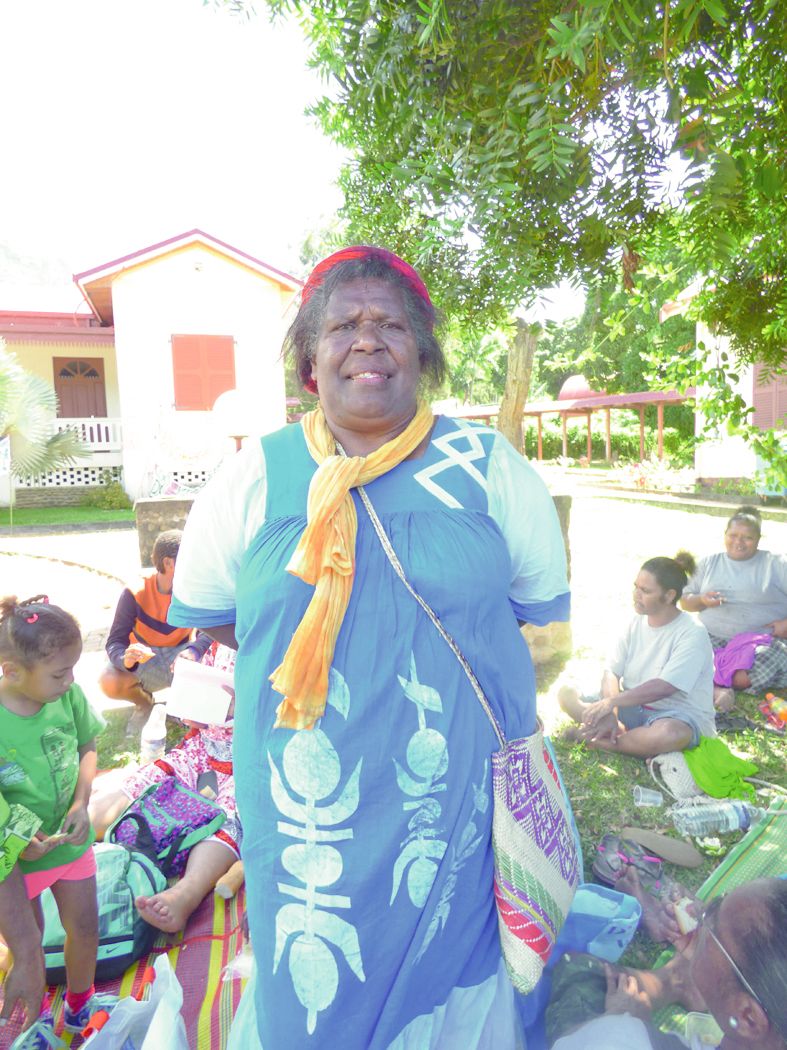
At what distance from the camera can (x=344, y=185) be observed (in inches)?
110

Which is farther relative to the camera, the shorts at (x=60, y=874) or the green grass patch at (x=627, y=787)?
the green grass patch at (x=627, y=787)

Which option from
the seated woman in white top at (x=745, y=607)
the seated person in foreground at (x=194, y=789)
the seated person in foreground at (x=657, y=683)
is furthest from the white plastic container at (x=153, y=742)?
the seated woman in white top at (x=745, y=607)

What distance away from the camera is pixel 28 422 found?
1045 centimetres

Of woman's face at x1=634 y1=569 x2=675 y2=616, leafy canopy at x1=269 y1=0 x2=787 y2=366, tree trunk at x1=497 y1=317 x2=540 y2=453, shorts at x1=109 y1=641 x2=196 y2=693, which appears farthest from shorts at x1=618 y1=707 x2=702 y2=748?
shorts at x1=109 y1=641 x2=196 y2=693

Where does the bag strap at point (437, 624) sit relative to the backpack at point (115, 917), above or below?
above

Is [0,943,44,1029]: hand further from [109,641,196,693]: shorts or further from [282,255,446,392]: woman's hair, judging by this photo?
[109,641,196,693]: shorts

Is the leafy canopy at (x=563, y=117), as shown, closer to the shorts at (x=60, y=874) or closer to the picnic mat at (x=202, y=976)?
the shorts at (x=60, y=874)

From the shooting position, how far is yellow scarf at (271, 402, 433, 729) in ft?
4.62

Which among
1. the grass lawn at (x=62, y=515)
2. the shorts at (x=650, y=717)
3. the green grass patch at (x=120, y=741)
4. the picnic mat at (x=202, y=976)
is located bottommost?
the picnic mat at (x=202, y=976)

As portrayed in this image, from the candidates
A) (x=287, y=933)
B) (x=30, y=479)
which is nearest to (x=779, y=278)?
(x=287, y=933)

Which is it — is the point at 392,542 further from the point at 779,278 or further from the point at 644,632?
the point at 644,632

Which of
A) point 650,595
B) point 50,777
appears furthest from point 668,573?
point 50,777

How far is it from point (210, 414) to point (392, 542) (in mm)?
13859

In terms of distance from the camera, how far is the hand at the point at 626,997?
1.66 meters
